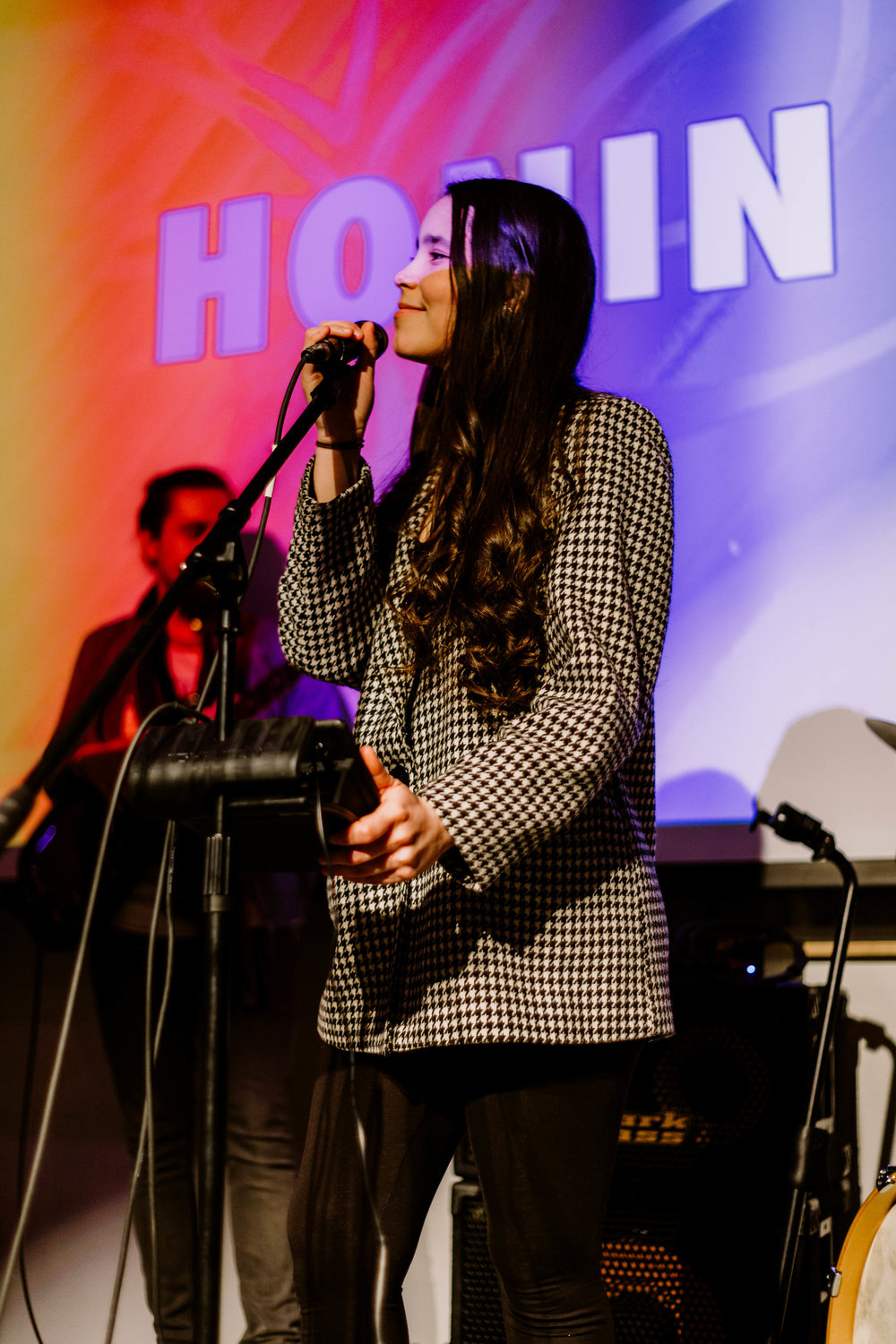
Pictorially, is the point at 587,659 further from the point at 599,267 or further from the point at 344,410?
the point at 599,267

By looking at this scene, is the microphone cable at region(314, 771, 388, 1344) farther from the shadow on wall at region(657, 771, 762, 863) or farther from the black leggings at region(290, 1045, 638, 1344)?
the shadow on wall at region(657, 771, 762, 863)

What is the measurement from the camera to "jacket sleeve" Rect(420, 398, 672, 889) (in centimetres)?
99

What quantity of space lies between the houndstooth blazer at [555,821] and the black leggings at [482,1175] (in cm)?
5

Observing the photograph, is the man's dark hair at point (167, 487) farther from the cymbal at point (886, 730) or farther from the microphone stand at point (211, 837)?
the microphone stand at point (211, 837)

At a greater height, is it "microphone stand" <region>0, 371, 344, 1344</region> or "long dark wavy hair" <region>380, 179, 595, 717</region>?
"long dark wavy hair" <region>380, 179, 595, 717</region>

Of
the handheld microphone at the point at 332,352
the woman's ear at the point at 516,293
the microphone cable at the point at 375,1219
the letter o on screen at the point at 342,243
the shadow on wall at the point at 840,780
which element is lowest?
the microphone cable at the point at 375,1219

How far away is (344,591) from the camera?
4.39 ft

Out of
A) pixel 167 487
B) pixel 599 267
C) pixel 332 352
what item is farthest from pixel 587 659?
pixel 167 487

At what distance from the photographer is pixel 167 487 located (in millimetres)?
2557

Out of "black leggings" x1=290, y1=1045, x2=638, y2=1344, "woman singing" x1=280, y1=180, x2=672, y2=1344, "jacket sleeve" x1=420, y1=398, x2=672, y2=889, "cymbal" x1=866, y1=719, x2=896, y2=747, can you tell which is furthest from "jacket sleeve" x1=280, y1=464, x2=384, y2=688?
"cymbal" x1=866, y1=719, x2=896, y2=747

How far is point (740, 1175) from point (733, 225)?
1647mm

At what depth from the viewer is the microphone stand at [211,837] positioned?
2.50ft

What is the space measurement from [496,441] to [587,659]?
320 millimetres

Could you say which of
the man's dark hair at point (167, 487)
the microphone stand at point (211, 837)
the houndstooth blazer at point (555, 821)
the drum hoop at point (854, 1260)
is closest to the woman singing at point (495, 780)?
the houndstooth blazer at point (555, 821)
